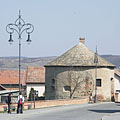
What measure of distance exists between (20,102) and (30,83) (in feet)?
201

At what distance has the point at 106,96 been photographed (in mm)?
A: 66688

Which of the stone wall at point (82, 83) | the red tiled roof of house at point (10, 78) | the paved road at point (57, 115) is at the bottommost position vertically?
the paved road at point (57, 115)

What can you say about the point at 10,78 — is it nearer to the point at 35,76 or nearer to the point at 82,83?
the point at 35,76

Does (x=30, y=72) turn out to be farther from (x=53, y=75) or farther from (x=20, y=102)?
(x=20, y=102)

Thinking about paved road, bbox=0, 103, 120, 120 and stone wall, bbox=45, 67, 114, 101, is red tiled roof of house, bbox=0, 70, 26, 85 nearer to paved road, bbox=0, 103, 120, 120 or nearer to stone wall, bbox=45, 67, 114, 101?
stone wall, bbox=45, 67, 114, 101

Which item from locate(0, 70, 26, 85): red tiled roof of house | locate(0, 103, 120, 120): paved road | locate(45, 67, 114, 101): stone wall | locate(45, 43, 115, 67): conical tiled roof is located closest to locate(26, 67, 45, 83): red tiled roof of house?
locate(0, 70, 26, 85): red tiled roof of house

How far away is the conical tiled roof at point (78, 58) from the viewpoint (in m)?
66.8

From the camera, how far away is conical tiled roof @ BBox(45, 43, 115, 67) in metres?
66.8

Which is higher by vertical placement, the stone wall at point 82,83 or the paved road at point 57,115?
the stone wall at point 82,83

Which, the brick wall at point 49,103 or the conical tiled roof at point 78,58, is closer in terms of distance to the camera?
the brick wall at point 49,103

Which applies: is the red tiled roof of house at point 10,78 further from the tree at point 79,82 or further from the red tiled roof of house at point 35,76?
the tree at point 79,82

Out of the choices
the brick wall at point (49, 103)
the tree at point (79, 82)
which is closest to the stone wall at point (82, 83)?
the tree at point (79, 82)

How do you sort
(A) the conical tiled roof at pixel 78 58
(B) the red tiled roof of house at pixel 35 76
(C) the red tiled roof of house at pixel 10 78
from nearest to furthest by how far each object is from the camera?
(A) the conical tiled roof at pixel 78 58
(B) the red tiled roof of house at pixel 35 76
(C) the red tiled roof of house at pixel 10 78

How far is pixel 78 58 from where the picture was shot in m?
68.0
